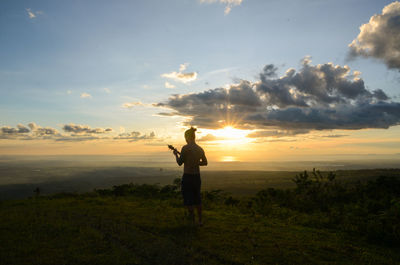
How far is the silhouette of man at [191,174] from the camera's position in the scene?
30.6ft

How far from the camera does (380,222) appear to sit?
872cm

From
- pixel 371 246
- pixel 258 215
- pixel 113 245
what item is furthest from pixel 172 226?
pixel 371 246

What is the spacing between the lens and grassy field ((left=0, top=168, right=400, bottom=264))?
6160 mm

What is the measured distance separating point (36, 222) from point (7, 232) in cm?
127

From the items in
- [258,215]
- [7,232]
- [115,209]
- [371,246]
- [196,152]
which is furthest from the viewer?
[115,209]

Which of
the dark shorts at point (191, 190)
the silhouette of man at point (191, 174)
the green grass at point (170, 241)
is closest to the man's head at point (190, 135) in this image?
the silhouette of man at point (191, 174)

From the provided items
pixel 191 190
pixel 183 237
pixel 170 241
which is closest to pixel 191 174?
pixel 191 190

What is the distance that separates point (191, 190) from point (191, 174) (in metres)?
0.50

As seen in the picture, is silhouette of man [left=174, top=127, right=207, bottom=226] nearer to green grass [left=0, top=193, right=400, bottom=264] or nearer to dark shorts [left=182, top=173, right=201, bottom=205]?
dark shorts [left=182, top=173, right=201, bottom=205]

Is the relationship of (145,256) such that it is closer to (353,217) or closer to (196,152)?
(196,152)

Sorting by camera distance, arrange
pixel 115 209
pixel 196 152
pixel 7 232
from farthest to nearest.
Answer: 1. pixel 115 209
2. pixel 196 152
3. pixel 7 232

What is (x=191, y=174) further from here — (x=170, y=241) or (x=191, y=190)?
(x=170, y=241)

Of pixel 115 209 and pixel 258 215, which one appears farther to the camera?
pixel 115 209

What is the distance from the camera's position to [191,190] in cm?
934
